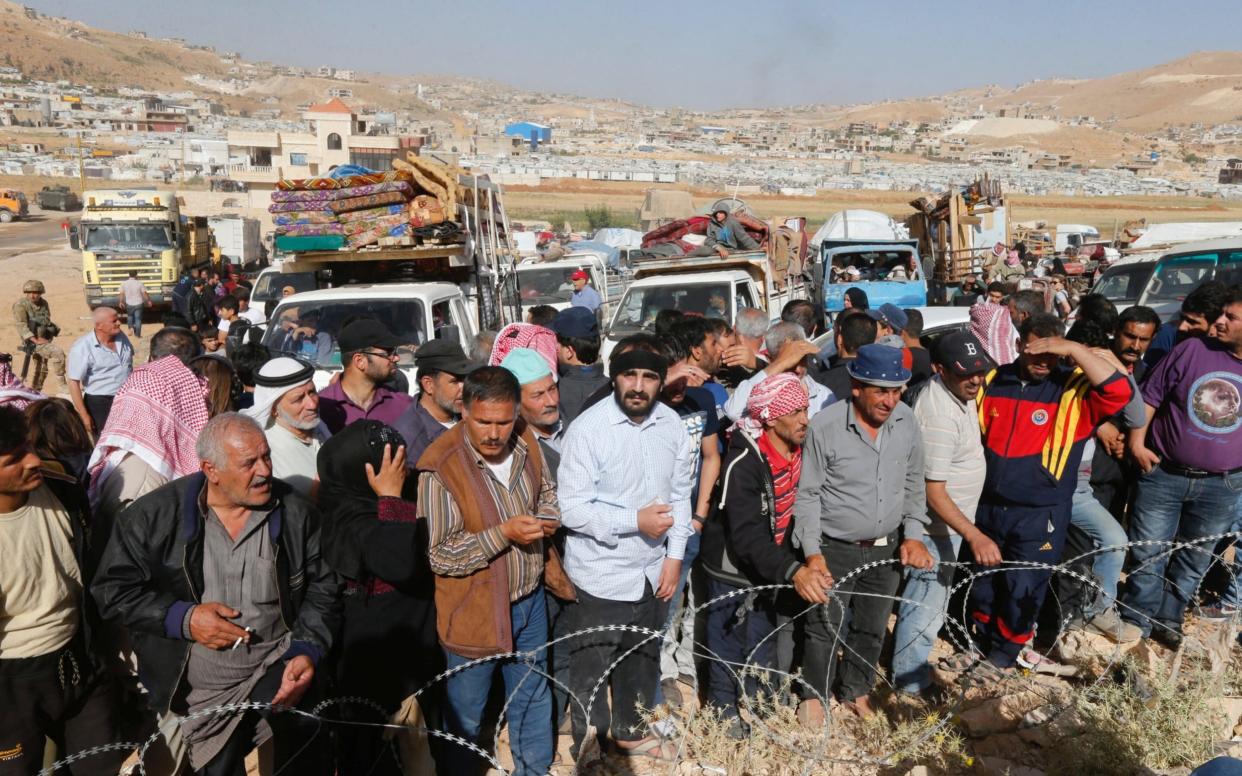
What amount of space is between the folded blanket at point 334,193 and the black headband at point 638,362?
5.94 meters

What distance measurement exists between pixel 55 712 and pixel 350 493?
1.48 m

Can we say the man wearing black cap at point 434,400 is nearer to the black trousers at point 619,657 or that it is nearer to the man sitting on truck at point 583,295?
the black trousers at point 619,657

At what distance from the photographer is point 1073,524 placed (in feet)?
17.3

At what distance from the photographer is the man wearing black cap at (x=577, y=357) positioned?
17.4 feet

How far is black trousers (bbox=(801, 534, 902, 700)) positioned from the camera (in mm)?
4410

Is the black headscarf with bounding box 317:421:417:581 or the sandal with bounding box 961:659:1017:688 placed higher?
the black headscarf with bounding box 317:421:417:581

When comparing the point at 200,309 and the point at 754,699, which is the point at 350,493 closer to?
the point at 754,699

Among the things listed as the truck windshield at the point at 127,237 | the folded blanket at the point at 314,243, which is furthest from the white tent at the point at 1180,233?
the truck windshield at the point at 127,237

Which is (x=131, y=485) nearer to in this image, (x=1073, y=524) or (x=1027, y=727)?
(x=1027, y=727)

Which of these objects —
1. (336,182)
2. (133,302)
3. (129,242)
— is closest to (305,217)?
(336,182)

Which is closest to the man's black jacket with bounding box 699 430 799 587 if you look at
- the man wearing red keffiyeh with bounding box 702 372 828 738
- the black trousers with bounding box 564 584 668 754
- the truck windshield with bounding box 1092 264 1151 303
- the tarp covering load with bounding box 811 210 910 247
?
the man wearing red keffiyeh with bounding box 702 372 828 738

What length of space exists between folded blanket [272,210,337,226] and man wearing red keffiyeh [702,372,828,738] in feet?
19.8

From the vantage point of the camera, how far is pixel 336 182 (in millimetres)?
8922

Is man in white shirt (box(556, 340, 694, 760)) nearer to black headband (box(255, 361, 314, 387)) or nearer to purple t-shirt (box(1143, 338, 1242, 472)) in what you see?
black headband (box(255, 361, 314, 387))
